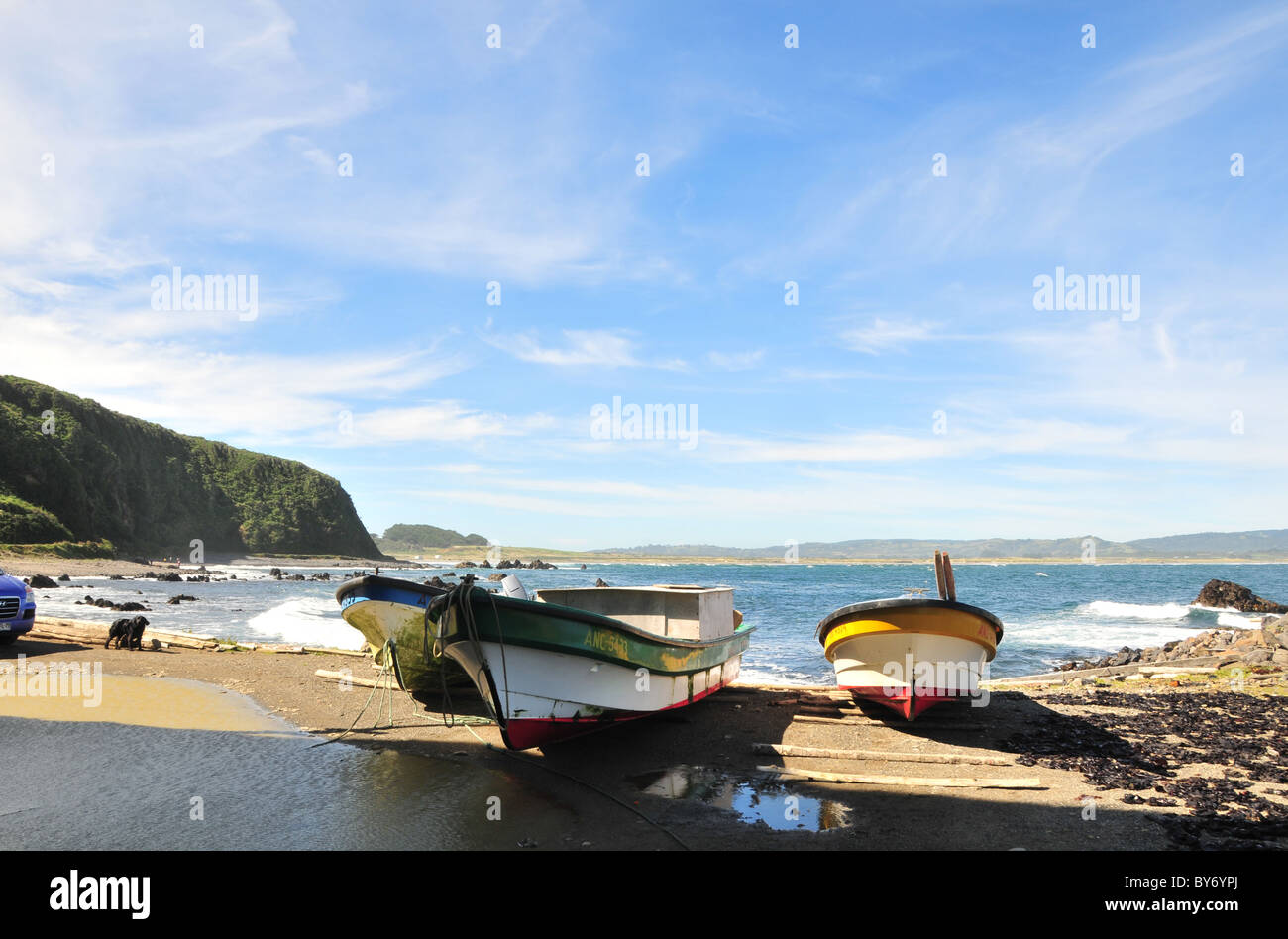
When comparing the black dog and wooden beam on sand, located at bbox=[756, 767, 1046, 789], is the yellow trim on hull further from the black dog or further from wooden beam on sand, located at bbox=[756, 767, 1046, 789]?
the black dog

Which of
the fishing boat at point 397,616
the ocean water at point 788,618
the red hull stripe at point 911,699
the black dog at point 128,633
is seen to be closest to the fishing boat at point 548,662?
the fishing boat at point 397,616

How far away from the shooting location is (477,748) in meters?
10.2

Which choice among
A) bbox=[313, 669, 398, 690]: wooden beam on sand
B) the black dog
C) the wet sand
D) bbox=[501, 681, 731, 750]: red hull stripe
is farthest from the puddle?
the black dog

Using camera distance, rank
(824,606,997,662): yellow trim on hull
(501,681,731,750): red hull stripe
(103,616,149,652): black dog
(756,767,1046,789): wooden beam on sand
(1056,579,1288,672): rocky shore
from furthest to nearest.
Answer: (103,616,149,652): black dog → (1056,579,1288,672): rocky shore → (824,606,997,662): yellow trim on hull → (501,681,731,750): red hull stripe → (756,767,1046,789): wooden beam on sand

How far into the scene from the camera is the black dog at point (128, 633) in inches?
671

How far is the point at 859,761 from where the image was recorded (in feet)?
31.3

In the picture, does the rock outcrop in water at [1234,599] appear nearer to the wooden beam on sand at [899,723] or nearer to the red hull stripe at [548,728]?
the wooden beam on sand at [899,723]

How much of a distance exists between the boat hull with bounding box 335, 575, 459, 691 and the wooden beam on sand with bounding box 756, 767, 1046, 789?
5879 mm

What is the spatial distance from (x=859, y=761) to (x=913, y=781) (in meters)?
1.32

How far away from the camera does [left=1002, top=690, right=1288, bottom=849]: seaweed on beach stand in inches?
271

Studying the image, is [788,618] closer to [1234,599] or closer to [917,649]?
[917,649]
